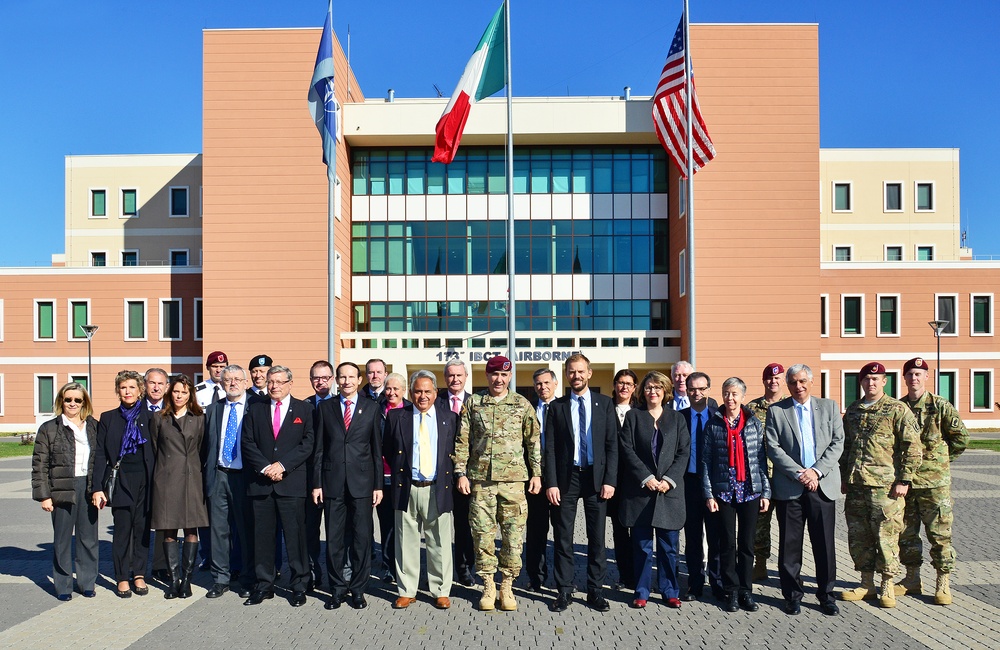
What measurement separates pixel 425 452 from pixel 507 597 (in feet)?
4.61

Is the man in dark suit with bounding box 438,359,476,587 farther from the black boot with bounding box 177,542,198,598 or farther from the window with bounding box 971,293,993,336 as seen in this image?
the window with bounding box 971,293,993,336

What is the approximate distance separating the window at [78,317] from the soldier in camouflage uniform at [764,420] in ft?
111

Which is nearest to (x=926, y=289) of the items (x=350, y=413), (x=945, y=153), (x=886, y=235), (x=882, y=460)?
(x=886, y=235)

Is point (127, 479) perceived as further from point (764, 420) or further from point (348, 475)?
point (764, 420)

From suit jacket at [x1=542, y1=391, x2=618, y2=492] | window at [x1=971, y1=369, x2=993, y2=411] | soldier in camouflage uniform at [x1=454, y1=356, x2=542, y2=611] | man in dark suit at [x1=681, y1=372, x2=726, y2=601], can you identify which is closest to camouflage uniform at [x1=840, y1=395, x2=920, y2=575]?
man in dark suit at [x1=681, y1=372, x2=726, y2=601]

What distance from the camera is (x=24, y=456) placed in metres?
22.6

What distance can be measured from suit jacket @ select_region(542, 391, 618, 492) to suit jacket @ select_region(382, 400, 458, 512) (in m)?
0.85

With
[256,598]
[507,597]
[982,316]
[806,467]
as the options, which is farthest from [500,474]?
[982,316]

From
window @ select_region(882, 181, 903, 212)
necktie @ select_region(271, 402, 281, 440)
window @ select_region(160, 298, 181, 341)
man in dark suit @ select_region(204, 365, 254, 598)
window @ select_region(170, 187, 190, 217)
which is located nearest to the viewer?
necktie @ select_region(271, 402, 281, 440)

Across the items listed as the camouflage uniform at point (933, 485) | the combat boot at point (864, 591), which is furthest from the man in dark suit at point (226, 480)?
the camouflage uniform at point (933, 485)

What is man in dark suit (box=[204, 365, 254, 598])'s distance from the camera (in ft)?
23.3

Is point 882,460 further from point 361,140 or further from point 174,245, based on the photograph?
point 174,245

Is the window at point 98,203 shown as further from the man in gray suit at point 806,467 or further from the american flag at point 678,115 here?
the man in gray suit at point 806,467

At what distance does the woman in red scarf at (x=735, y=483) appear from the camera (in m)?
6.53
